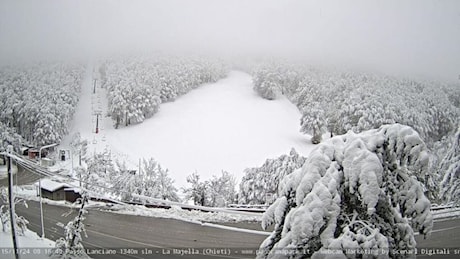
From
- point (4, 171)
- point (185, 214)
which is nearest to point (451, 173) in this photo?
point (185, 214)

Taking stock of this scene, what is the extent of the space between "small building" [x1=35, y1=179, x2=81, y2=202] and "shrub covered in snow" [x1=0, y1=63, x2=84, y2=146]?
586mm

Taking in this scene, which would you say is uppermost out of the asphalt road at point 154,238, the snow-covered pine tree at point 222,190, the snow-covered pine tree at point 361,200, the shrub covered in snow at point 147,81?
the shrub covered in snow at point 147,81

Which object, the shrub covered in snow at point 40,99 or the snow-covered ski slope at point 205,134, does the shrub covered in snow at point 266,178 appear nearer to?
the snow-covered ski slope at point 205,134

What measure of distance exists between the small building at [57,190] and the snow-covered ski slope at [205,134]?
0.58 metres

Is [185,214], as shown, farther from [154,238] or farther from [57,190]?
[57,190]

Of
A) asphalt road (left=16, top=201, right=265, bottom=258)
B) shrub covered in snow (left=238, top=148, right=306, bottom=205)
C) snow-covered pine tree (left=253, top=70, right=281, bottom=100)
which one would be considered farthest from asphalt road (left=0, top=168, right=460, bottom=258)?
snow-covered pine tree (left=253, top=70, right=281, bottom=100)

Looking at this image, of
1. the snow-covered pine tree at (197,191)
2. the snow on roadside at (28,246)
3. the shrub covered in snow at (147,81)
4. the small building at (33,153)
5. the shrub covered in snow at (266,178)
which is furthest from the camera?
the small building at (33,153)

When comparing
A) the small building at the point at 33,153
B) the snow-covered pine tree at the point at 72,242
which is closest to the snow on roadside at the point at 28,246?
the snow-covered pine tree at the point at 72,242

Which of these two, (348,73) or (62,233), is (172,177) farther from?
(348,73)

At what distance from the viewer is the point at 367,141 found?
2770 millimetres

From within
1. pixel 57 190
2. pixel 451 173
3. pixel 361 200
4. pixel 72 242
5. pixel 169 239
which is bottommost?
pixel 169 239

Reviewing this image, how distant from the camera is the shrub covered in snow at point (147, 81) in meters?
4.68

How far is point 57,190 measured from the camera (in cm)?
473

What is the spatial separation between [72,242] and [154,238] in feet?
3.03
